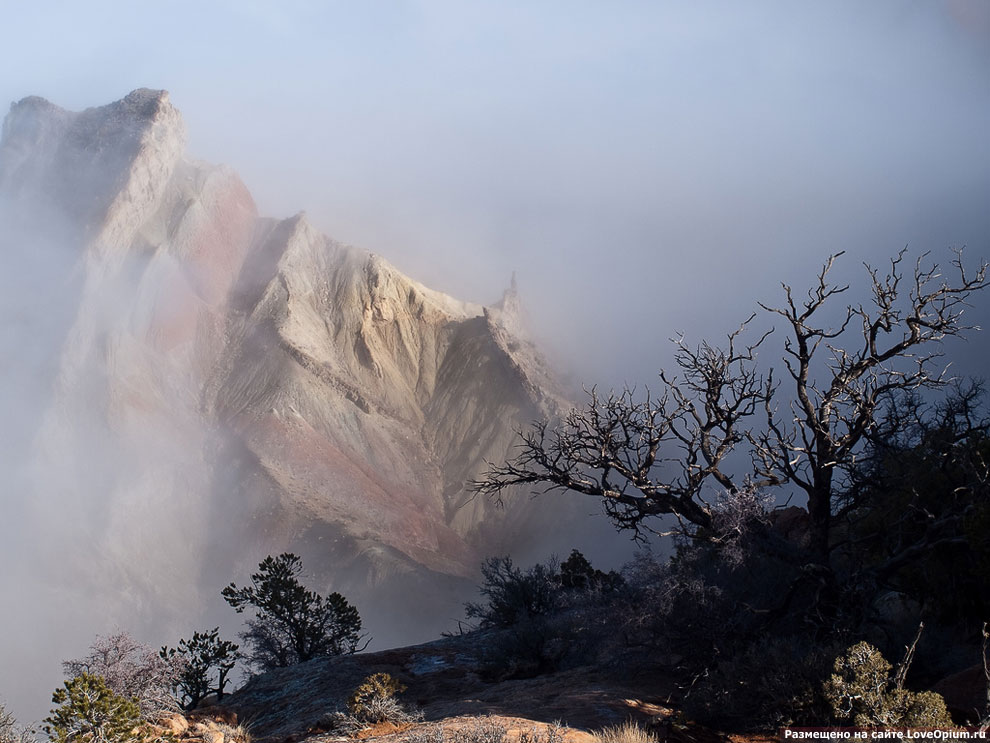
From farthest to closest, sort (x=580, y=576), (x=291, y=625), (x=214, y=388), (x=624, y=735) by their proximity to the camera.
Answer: (x=214, y=388), (x=580, y=576), (x=291, y=625), (x=624, y=735)

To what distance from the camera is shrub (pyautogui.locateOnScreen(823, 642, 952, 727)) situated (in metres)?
7.87

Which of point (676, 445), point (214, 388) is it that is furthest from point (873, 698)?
point (214, 388)

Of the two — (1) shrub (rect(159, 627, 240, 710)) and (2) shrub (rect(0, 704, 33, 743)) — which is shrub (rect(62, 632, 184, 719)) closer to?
(1) shrub (rect(159, 627, 240, 710))

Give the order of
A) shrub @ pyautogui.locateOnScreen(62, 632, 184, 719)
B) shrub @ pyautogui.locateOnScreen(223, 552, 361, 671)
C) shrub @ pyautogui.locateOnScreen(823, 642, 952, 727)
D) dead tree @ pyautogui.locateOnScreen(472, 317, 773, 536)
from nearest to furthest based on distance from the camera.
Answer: shrub @ pyautogui.locateOnScreen(823, 642, 952, 727) < dead tree @ pyautogui.locateOnScreen(472, 317, 773, 536) < shrub @ pyautogui.locateOnScreen(62, 632, 184, 719) < shrub @ pyautogui.locateOnScreen(223, 552, 361, 671)

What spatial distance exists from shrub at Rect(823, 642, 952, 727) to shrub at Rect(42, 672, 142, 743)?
7.01 m

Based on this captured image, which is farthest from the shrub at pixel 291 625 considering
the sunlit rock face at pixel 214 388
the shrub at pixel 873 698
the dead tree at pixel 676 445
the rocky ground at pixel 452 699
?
the sunlit rock face at pixel 214 388

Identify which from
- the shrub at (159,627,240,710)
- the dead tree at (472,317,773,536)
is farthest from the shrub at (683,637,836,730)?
the shrub at (159,627,240,710)

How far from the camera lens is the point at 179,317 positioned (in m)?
74.9

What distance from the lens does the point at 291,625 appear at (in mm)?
20078

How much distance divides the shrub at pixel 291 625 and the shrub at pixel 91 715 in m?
11.5

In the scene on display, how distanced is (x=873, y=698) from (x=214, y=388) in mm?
70672

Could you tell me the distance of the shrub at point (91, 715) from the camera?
7988 mm

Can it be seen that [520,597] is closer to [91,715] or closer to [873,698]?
[873,698]

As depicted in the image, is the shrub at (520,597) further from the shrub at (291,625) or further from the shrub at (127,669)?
the shrub at (127,669)
